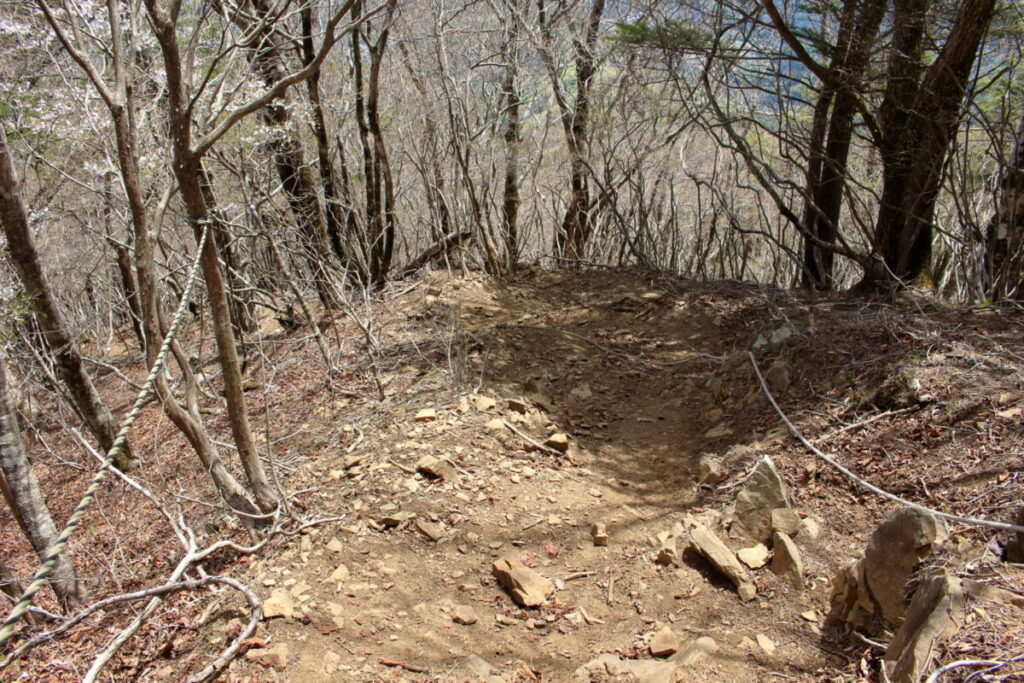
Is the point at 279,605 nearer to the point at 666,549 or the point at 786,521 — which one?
the point at 666,549

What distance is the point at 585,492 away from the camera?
3.58 metres

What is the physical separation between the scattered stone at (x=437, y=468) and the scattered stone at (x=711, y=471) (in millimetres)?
1309

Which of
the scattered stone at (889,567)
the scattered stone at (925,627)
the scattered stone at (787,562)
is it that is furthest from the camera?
the scattered stone at (787,562)

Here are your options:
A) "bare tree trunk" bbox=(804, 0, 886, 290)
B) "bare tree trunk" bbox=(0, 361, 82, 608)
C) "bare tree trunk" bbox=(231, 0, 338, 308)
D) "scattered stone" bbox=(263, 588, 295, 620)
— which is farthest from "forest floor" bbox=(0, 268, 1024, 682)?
"bare tree trunk" bbox=(231, 0, 338, 308)

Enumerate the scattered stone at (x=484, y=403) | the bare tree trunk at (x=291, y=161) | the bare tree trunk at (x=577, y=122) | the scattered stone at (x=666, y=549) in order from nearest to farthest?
the scattered stone at (x=666, y=549) < the scattered stone at (x=484, y=403) < the bare tree trunk at (x=577, y=122) < the bare tree trunk at (x=291, y=161)

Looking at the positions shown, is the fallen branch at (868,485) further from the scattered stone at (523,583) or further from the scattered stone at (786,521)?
the scattered stone at (523,583)

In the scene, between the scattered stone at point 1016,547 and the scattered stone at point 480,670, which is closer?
the scattered stone at point 1016,547

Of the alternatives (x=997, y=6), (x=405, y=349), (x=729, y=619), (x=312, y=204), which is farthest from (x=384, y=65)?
(x=729, y=619)

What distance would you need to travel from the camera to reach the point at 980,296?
445 centimetres

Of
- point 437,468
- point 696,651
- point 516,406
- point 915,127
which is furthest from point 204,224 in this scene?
point 915,127

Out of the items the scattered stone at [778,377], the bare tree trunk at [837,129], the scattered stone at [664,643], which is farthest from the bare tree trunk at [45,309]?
the bare tree trunk at [837,129]

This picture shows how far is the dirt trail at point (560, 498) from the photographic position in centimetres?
249

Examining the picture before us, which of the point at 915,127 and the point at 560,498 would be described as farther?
the point at 915,127

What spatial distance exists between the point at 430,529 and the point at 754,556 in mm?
1468
